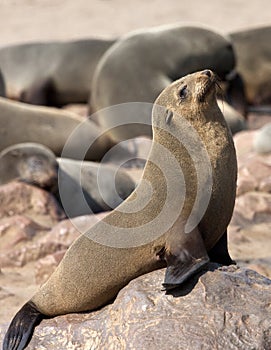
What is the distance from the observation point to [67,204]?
6824mm

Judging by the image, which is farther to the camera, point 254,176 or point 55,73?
point 55,73

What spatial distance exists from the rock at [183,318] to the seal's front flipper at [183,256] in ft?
0.29

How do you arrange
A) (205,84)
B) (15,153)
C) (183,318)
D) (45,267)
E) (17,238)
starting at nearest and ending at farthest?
(183,318), (205,84), (45,267), (17,238), (15,153)

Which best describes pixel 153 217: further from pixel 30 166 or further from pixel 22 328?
pixel 30 166

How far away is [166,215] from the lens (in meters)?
3.80

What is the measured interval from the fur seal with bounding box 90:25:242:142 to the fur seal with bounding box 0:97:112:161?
1.60 ft

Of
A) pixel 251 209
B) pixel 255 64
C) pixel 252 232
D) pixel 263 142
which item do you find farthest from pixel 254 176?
pixel 255 64

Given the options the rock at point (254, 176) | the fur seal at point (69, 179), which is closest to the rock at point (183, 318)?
the fur seal at point (69, 179)

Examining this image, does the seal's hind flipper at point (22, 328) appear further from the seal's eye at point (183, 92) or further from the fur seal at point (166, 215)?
the seal's eye at point (183, 92)

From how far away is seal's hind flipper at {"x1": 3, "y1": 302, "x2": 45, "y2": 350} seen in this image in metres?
3.88

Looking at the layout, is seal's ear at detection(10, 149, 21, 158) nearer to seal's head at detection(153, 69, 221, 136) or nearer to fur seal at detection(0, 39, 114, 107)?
seal's head at detection(153, 69, 221, 136)

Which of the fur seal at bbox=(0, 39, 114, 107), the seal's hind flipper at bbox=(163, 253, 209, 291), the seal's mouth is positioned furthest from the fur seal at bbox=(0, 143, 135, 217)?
the fur seal at bbox=(0, 39, 114, 107)

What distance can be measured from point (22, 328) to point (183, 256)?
0.84 meters

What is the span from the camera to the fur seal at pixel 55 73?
36.8 ft
